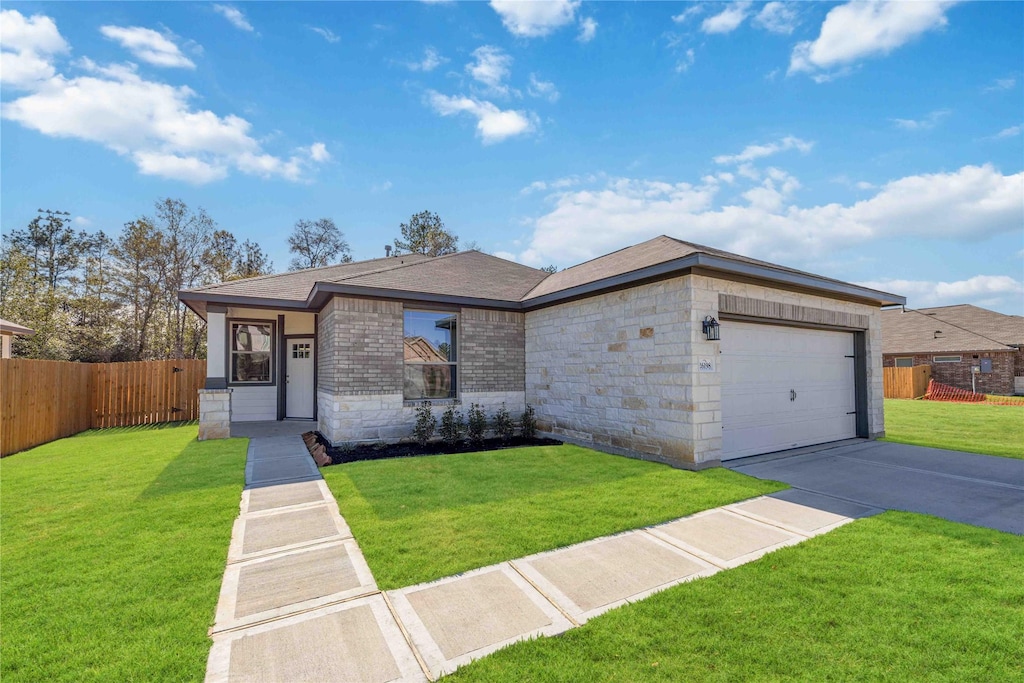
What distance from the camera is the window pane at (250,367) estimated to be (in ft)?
37.4

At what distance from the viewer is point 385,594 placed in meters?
2.88

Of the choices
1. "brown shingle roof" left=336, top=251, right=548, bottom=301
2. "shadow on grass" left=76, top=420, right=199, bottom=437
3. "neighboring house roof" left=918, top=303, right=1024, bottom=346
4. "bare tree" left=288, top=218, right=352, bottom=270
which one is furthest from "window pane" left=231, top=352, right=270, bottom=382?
"neighboring house roof" left=918, top=303, right=1024, bottom=346

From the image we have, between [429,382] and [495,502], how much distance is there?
4653 mm

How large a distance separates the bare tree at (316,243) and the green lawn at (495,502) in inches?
978

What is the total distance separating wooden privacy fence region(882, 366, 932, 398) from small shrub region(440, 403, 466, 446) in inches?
901

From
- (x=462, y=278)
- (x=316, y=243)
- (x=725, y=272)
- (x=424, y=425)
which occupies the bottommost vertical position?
(x=424, y=425)

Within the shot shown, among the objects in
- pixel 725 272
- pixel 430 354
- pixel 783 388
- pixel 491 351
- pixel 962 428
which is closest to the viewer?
pixel 725 272

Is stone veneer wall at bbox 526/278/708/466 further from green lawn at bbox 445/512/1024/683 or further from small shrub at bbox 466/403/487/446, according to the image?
green lawn at bbox 445/512/1024/683

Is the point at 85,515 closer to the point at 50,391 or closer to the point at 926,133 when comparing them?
the point at 50,391

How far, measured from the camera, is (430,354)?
29.6ft

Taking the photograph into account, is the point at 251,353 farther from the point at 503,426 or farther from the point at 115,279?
the point at 115,279

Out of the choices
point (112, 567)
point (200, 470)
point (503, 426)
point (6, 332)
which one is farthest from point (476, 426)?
point (6, 332)

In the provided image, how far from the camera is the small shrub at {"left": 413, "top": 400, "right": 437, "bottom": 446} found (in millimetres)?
8305

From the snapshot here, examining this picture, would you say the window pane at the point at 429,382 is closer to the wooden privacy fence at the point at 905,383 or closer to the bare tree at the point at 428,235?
the bare tree at the point at 428,235
